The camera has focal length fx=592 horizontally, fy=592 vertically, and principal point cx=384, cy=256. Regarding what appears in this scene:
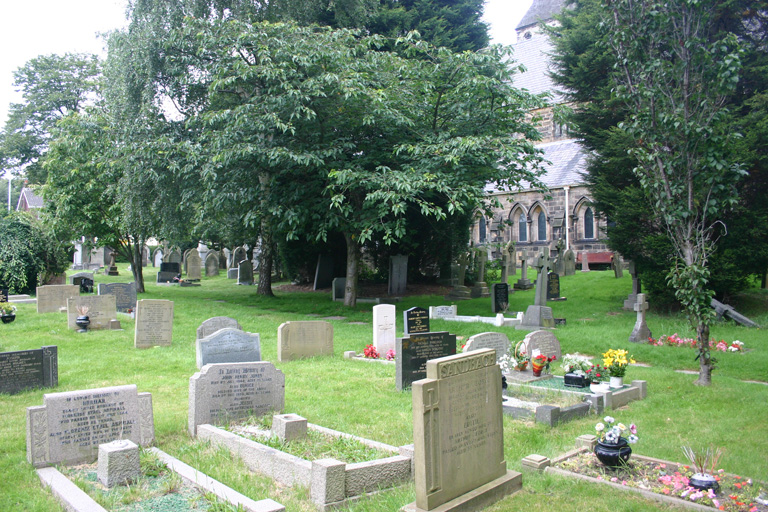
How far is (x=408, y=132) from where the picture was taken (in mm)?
17562

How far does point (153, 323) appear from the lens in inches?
492

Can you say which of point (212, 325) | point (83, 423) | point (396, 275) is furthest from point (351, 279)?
point (83, 423)

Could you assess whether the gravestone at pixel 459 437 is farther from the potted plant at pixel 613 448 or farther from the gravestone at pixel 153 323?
the gravestone at pixel 153 323

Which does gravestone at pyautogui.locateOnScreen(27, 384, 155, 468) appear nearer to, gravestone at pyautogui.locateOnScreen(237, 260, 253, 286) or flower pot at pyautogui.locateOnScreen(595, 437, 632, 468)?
flower pot at pyautogui.locateOnScreen(595, 437, 632, 468)

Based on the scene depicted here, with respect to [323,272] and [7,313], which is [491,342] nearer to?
[7,313]

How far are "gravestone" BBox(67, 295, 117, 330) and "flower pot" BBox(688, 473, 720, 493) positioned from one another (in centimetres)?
1326

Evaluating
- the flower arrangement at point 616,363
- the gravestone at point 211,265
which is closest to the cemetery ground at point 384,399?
the flower arrangement at point 616,363

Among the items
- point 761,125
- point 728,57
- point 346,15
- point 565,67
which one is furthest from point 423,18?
point 728,57

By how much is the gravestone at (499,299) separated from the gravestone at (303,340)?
7.66 m

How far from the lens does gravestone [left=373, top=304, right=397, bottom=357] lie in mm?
12102

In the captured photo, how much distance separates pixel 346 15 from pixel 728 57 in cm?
1488

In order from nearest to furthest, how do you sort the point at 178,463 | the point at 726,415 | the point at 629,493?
the point at 629,493 → the point at 178,463 → the point at 726,415

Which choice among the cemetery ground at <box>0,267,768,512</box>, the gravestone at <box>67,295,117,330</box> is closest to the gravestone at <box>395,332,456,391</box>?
the cemetery ground at <box>0,267,768,512</box>

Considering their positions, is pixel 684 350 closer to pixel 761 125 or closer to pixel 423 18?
pixel 761 125
